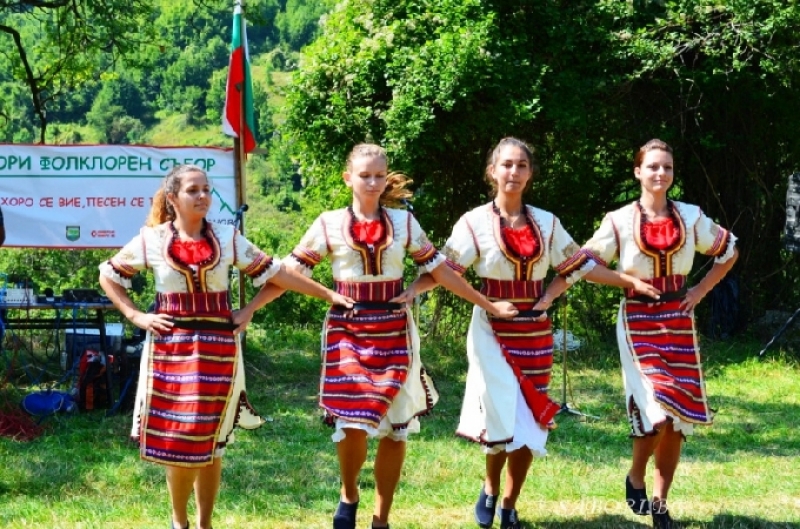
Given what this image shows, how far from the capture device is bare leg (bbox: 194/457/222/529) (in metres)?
4.73

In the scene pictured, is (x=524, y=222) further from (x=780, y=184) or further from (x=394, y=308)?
(x=780, y=184)

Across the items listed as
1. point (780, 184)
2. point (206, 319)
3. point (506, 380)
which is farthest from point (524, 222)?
point (780, 184)

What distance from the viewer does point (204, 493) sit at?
474 cm

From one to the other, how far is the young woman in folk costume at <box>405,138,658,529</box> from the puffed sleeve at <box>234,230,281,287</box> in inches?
25.7

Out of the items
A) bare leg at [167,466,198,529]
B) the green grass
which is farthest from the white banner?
bare leg at [167,466,198,529]

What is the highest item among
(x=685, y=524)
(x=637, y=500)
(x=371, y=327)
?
(x=371, y=327)

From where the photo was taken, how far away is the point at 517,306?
506 cm

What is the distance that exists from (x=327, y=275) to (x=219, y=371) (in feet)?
38.0

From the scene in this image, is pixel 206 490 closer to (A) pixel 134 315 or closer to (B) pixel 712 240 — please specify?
(A) pixel 134 315

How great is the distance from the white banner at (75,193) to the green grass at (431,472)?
119cm

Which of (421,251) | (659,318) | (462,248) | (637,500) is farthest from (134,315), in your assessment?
(637,500)

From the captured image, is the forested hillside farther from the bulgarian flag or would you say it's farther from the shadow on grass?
the shadow on grass

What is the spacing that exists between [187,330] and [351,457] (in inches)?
34.7

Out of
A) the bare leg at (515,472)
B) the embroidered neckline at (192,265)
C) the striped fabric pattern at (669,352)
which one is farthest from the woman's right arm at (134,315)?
the striped fabric pattern at (669,352)
